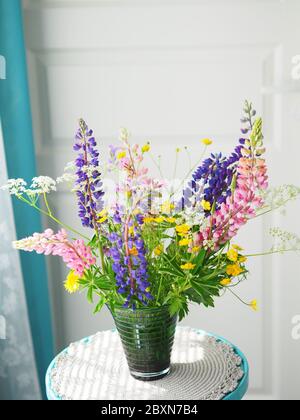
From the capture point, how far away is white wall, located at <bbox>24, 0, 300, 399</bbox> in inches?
71.5

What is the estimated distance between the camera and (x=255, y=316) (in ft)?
6.64

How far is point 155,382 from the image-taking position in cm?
120

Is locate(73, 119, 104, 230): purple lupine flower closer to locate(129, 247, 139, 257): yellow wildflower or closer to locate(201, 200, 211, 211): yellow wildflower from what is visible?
locate(129, 247, 139, 257): yellow wildflower

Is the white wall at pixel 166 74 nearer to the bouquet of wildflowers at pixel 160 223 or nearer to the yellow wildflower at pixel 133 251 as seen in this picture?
the bouquet of wildflowers at pixel 160 223

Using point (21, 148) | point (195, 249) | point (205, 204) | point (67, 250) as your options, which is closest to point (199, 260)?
point (195, 249)

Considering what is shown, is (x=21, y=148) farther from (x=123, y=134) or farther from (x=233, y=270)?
(x=233, y=270)

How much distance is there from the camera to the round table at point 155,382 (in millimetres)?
1165

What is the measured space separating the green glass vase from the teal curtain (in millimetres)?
790

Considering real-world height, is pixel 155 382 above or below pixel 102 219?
below

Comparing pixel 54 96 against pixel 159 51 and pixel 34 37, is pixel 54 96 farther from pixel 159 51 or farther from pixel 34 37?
pixel 159 51

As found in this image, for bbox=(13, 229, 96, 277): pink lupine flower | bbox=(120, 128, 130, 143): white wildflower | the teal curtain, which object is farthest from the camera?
the teal curtain

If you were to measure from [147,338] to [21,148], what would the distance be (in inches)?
36.7

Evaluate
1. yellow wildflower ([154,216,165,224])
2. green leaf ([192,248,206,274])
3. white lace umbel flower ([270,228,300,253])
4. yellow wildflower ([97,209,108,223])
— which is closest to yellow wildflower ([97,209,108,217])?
yellow wildflower ([97,209,108,223])
